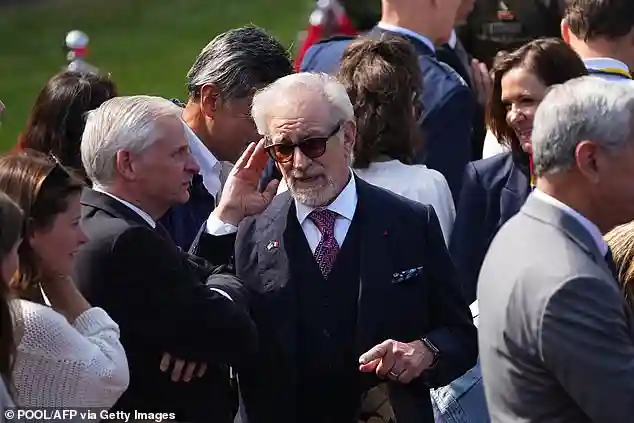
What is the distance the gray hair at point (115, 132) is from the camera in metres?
3.77

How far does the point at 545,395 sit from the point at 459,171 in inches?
91.8

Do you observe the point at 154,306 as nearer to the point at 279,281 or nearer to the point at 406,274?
the point at 279,281

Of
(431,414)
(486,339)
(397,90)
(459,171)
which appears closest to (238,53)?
(397,90)

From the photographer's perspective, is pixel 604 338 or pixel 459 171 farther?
pixel 459 171

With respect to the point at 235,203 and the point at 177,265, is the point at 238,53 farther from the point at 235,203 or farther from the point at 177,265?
the point at 177,265

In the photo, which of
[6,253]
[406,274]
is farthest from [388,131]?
[6,253]

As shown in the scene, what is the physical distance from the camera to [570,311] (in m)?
2.99

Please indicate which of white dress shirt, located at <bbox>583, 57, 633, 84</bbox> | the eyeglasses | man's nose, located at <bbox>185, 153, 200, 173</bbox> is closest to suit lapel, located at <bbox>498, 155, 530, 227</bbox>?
white dress shirt, located at <bbox>583, 57, 633, 84</bbox>

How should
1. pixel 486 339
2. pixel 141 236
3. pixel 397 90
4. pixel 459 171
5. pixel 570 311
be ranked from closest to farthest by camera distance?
pixel 570 311, pixel 486 339, pixel 141 236, pixel 397 90, pixel 459 171

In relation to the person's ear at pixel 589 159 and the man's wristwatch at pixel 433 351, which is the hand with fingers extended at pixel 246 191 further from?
the person's ear at pixel 589 159

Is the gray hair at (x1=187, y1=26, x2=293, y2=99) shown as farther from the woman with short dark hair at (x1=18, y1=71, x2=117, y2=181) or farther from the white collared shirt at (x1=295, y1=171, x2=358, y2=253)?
the white collared shirt at (x1=295, y1=171, x2=358, y2=253)

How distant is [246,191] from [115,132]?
1.80 feet

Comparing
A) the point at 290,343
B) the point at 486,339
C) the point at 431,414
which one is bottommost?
the point at 431,414

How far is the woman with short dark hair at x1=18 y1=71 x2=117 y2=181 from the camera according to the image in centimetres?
443
